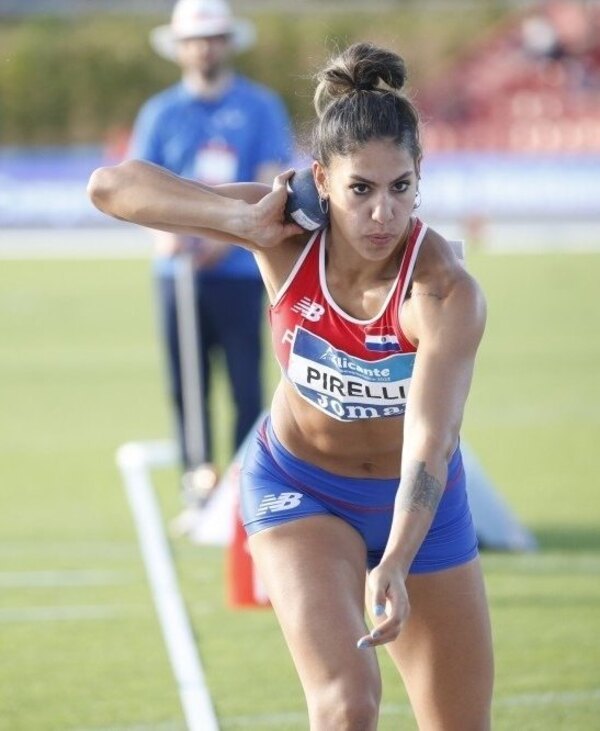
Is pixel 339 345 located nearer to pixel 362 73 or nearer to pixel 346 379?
pixel 346 379

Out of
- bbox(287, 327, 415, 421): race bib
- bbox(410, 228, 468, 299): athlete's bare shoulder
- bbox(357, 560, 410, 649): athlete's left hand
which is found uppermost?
bbox(410, 228, 468, 299): athlete's bare shoulder

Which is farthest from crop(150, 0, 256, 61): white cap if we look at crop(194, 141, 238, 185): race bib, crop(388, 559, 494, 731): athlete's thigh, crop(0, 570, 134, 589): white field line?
crop(388, 559, 494, 731): athlete's thigh

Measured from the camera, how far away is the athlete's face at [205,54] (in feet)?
29.8

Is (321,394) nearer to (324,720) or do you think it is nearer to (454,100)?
(324,720)

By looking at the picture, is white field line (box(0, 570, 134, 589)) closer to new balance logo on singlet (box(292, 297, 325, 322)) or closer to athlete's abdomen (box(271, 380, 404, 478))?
athlete's abdomen (box(271, 380, 404, 478))

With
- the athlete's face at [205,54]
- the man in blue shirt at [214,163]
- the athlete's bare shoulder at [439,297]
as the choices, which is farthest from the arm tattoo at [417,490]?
the athlete's face at [205,54]

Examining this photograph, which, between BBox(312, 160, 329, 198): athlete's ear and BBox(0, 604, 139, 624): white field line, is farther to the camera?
BBox(0, 604, 139, 624): white field line

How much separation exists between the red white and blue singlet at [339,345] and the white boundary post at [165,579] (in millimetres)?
1844

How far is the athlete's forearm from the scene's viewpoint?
4.46 meters

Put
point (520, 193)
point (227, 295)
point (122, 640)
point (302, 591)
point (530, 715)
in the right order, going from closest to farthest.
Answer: point (302, 591) → point (530, 715) → point (122, 640) → point (227, 295) → point (520, 193)

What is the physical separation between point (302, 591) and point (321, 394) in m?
0.59

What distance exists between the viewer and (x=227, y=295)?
9.07 metres

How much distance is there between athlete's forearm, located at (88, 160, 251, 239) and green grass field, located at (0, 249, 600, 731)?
2.10 meters

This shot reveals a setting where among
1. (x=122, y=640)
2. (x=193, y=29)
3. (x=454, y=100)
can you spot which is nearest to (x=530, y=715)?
(x=122, y=640)
